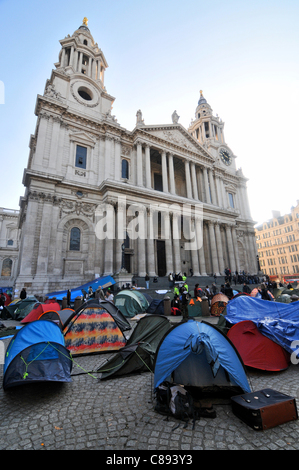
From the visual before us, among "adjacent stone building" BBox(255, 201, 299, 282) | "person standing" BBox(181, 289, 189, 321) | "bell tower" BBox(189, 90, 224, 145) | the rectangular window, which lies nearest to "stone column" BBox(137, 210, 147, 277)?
the rectangular window

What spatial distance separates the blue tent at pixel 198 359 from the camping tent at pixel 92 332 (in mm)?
3397

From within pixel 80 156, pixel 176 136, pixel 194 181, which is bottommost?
pixel 80 156

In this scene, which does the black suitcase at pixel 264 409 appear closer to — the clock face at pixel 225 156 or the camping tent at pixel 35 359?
the camping tent at pixel 35 359

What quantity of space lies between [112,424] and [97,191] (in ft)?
74.1

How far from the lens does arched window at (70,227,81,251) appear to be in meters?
22.1

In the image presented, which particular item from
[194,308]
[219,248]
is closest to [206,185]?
[219,248]

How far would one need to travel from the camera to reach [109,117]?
91.1 ft

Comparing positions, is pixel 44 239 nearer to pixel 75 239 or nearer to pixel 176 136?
pixel 75 239

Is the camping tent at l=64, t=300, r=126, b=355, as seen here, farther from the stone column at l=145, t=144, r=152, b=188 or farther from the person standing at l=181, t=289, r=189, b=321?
the stone column at l=145, t=144, r=152, b=188

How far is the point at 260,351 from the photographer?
223 inches

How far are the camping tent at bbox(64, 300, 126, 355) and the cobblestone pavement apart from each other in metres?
2.11
